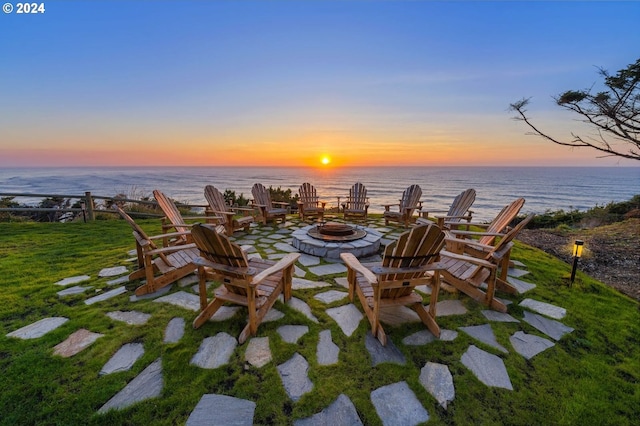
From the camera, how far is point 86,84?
7441 millimetres

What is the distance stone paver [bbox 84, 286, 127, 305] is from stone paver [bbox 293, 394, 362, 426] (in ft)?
8.35

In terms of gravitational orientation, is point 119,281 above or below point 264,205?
below

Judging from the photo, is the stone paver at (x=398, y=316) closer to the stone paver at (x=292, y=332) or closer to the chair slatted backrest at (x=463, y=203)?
the stone paver at (x=292, y=332)

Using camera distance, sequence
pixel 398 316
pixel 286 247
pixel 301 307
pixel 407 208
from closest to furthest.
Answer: pixel 398 316
pixel 301 307
pixel 286 247
pixel 407 208

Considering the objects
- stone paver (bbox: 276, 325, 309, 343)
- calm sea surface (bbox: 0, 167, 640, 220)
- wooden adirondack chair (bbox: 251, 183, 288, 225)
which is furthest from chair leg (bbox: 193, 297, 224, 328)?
calm sea surface (bbox: 0, 167, 640, 220)

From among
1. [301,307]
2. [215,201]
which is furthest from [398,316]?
[215,201]

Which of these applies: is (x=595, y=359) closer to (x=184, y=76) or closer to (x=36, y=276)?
(x=36, y=276)

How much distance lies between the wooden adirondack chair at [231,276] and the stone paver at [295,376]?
45 cm

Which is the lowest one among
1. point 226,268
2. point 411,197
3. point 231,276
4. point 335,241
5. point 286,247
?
point 286,247

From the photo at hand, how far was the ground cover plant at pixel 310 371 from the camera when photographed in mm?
1476

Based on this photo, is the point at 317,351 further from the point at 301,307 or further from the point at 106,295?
the point at 106,295

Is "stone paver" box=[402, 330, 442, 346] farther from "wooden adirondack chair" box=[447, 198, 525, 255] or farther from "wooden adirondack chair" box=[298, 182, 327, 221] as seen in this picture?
"wooden adirondack chair" box=[298, 182, 327, 221]

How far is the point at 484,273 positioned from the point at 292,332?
2.21 m

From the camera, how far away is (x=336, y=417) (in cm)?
144
